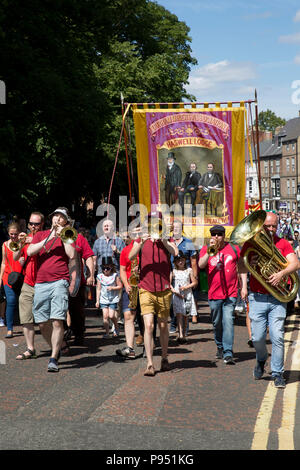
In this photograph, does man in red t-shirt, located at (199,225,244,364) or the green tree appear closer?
man in red t-shirt, located at (199,225,244,364)

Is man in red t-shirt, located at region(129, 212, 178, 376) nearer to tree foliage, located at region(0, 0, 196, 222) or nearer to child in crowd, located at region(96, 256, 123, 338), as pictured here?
child in crowd, located at region(96, 256, 123, 338)

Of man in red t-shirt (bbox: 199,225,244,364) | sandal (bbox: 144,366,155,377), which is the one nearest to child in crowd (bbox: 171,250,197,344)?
man in red t-shirt (bbox: 199,225,244,364)

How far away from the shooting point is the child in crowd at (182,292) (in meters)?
10.8

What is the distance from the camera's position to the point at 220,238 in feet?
29.8

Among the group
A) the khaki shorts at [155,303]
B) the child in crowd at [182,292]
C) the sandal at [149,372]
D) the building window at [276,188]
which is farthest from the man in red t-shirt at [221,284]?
the building window at [276,188]

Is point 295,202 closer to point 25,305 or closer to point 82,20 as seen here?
point 82,20

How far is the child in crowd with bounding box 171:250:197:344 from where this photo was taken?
10.8 m

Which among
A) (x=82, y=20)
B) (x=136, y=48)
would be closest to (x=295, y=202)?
(x=136, y=48)

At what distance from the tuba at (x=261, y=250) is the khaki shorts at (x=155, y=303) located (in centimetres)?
126

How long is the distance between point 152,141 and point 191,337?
3280mm

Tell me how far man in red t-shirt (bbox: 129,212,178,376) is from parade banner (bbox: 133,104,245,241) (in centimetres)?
299

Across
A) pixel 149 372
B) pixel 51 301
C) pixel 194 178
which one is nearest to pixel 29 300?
pixel 51 301

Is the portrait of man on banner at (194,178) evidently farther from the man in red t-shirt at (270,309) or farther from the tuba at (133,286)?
the man in red t-shirt at (270,309)

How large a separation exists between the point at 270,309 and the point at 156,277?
1.49 meters
